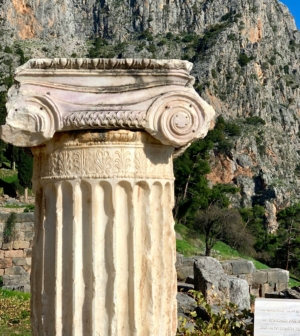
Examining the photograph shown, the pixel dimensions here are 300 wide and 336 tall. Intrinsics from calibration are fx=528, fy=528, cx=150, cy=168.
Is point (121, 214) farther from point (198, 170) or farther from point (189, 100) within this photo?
point (198, 170)

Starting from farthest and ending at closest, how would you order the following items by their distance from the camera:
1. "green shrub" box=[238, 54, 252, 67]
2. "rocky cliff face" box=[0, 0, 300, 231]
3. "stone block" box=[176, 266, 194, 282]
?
"green shrub" box=[238, 54, 252, 67], "rocky cliff face" box=[0, 0, 300, 231], "stone block" box=[176, 266, 194, 282]

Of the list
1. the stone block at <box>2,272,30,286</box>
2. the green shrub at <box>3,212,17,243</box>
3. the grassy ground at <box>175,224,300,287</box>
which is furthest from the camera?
the grassy ground at <box>175,224,300,287</box>

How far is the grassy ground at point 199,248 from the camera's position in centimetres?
2120

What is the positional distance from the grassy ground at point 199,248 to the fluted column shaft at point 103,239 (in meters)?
17.1

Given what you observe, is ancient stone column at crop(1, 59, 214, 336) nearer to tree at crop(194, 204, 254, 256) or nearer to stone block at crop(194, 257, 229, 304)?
stone block at crop(194, 257, 229, 304)

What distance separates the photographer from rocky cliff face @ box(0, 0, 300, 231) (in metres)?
63.6

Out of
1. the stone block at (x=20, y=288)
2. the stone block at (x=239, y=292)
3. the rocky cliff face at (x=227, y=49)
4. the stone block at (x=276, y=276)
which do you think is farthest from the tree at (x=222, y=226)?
the rocky cliff face at (x=227, y=49)

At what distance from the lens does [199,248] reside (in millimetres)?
23047

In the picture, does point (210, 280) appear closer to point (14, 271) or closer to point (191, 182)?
point (14, 271)

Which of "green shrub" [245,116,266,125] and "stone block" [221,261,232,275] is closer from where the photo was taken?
"stone block" [221,261,232,275]

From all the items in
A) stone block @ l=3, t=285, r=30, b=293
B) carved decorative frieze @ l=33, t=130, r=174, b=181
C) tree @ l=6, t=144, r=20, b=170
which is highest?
tree @ l=6, t=144, r=20, b=170

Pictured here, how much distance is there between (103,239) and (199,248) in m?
20.4

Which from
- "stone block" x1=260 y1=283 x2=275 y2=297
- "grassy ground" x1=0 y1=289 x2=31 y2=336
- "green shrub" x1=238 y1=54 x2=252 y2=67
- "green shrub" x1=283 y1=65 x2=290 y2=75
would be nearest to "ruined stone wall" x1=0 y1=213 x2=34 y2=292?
"grassy ground" x1=0 y1=289 x2=31 y2=336

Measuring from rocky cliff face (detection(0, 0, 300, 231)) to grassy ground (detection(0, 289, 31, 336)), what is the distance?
48.8 m
